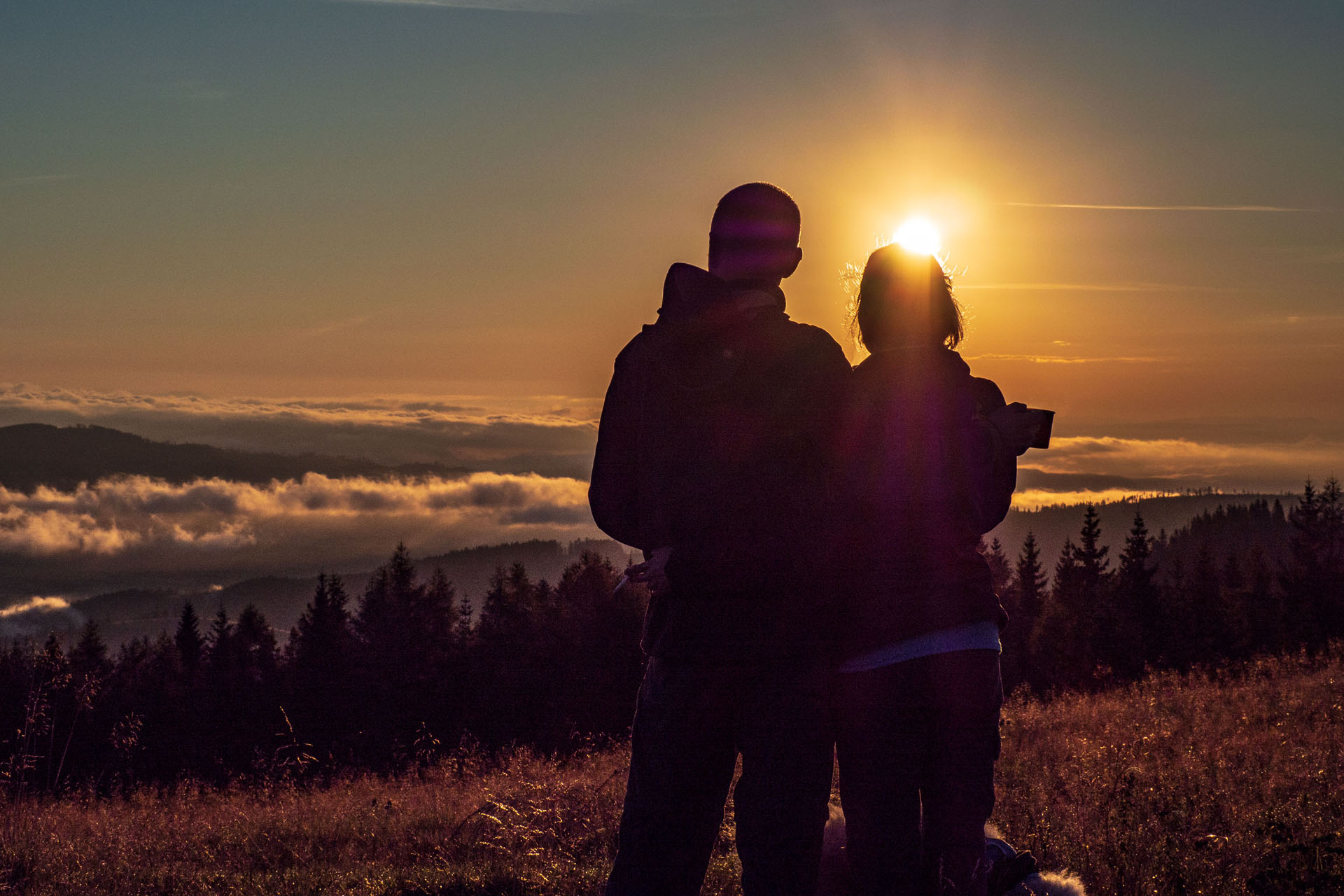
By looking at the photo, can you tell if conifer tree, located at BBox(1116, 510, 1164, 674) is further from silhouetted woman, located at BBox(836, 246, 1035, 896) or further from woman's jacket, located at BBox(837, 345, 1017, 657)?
woman's jacket, located at BBox(837, 345, 1017, 657)

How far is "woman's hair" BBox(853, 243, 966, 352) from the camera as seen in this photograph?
3.35 m

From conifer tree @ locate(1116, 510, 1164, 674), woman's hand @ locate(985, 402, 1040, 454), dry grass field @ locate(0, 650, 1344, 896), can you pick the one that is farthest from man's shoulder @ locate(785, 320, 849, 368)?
conifer tree @ locate(1116, 510, 1164, 674)

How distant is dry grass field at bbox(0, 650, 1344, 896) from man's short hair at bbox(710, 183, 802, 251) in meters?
3.46

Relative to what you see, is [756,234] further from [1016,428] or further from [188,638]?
[188,638]

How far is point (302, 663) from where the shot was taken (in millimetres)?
63781

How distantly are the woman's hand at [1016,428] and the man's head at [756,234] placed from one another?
2.95 feet

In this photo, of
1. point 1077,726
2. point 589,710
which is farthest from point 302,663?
point 1077,726

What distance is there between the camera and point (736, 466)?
292 cm

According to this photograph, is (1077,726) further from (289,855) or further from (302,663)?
(302,663)

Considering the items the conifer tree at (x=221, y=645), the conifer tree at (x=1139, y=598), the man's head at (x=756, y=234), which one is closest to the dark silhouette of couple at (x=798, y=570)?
the man's head at (x=756, y=234)

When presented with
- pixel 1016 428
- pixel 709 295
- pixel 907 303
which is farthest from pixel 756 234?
pixel 1016 428

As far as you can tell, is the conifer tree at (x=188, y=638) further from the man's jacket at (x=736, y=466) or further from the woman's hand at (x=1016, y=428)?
the woman's hand at (x=1016, y=428)

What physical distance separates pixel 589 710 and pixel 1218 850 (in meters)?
52.2

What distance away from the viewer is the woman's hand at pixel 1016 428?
10.8ft
